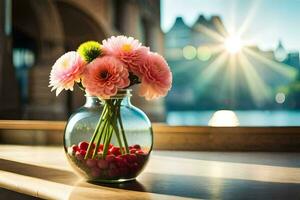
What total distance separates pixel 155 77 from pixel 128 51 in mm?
83

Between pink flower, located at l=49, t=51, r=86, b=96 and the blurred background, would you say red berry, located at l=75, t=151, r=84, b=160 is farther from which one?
the blurred background

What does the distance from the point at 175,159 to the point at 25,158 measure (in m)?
0.49

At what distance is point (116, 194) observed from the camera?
3.26 ft

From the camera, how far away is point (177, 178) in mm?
1211

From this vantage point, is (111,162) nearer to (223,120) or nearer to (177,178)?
(177,178)

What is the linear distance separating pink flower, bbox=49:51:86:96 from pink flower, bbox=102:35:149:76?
7 cm

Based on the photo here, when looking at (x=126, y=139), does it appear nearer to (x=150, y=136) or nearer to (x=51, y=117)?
(x=150, y=136)

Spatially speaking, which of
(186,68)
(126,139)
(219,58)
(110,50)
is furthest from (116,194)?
(219,58)

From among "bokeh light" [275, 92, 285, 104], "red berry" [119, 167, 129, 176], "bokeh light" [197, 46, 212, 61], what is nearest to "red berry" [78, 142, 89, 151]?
"red berry" [119, 167, 129, 176]

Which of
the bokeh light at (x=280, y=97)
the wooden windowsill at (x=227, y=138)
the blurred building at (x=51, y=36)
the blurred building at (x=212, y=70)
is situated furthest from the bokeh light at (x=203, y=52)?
the wooden windowsill at (x=227, y=138)

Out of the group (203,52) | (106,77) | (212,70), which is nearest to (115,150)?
(106,77)

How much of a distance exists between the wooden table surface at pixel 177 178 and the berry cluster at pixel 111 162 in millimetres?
Result: 25

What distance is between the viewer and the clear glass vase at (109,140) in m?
1.11

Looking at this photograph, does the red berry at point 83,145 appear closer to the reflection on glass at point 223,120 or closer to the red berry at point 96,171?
the red berry at point 96,171
